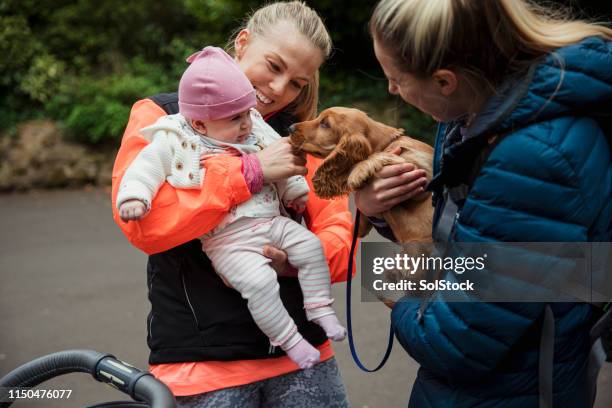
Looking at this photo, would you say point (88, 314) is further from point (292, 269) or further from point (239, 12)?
point (239, 12)

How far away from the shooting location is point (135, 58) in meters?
14.4

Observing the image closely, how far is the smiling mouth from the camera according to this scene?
261 cm

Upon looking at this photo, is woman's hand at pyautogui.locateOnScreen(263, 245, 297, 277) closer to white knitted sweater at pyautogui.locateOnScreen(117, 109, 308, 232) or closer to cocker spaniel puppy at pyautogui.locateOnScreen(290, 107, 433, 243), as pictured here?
white knitted sweater at pyautogui.locateOnScreen(117, 109, 308, 232)

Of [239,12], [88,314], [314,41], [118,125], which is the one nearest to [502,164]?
[314,41]

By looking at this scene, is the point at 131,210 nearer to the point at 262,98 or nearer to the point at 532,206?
the point at 262,98

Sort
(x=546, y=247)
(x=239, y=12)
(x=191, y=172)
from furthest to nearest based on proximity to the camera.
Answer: (x=239, y=12) → (x=191, y=172) → (x=546, y=247)

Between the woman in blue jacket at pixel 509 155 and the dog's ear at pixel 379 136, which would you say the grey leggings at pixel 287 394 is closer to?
the woman in blue jacket at pixel 509 155

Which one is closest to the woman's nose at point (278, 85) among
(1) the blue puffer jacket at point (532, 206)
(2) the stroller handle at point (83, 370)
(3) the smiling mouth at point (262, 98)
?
(3) the smiling mouth at point (262, 98)

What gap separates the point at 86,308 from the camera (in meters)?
6.85

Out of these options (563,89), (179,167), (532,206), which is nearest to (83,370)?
(179,167)

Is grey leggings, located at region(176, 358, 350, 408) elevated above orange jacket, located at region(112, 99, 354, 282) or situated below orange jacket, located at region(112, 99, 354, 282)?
below

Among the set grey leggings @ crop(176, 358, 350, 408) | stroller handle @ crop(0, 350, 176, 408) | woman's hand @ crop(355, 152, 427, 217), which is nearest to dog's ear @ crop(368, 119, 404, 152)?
woman's hand @ crop(355, 152, 427, 217)

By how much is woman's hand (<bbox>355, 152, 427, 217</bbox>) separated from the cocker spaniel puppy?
1.4 inches

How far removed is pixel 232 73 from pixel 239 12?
12.3m
